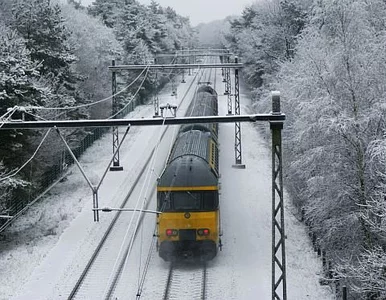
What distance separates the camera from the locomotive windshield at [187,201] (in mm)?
18672

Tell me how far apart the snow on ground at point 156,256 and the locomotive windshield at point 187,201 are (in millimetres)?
2471

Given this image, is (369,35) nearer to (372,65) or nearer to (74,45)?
(372,65)

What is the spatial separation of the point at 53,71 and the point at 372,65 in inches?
842

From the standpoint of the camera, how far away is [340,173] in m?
19.7

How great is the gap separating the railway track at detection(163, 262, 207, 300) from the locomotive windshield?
7.71 feet

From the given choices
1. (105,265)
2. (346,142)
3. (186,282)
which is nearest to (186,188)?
(186,282)

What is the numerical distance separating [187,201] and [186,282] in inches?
106

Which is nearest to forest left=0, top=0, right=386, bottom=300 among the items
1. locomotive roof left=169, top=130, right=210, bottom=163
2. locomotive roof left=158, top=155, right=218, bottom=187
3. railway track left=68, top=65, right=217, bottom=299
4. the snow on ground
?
the snow on ground

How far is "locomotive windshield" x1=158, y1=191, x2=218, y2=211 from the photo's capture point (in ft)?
61.3

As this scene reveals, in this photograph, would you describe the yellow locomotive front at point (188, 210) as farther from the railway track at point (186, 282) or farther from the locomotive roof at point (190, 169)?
the railway track at point (186, 282)

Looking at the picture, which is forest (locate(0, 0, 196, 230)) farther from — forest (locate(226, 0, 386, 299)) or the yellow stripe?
forest (locate(226, 0, 386, 299))

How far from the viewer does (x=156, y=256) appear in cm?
2086

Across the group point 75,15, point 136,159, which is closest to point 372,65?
point 136,159

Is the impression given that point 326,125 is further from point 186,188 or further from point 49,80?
point 49,80
